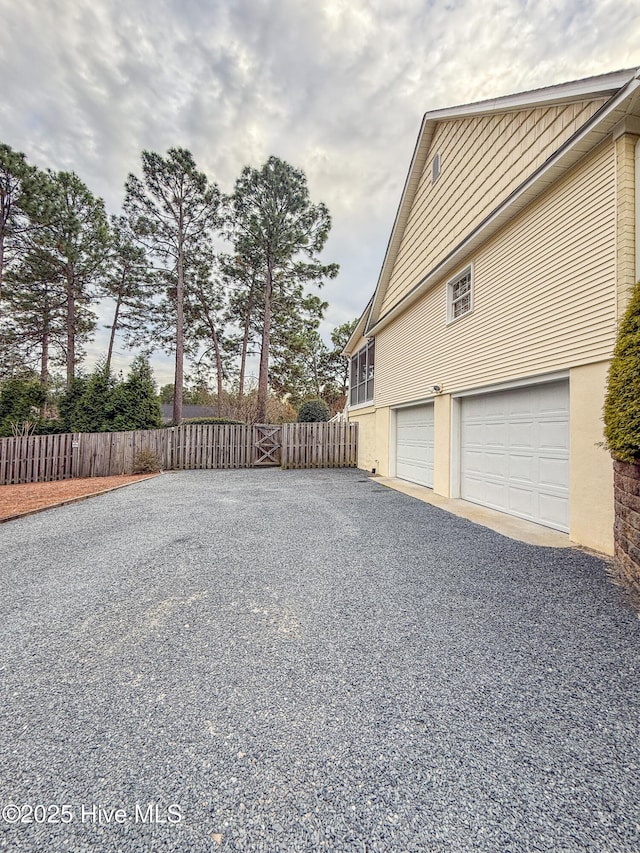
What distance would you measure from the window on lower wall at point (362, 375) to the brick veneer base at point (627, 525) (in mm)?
8457

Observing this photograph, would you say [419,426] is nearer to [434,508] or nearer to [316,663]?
[434,508]

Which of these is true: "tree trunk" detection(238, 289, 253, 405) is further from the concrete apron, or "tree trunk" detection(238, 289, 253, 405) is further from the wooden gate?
the concrete apron

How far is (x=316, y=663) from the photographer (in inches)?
81.3

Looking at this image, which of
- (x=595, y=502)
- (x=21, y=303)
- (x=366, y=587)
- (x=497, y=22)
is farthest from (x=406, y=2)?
(x=21, y=303)

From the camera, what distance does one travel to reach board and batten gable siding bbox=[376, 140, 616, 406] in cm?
389

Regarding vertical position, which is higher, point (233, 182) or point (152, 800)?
point (233, 182)

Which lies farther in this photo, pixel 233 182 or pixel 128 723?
pixel 233 182

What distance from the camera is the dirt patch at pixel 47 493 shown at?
598 cm

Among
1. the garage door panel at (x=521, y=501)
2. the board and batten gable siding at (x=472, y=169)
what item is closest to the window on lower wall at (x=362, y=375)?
the board and batten gable siding at (x=472, y=169)

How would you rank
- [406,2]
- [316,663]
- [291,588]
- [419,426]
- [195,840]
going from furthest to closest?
[419,426] → [406,2] → [291,588] → [316,663] → [195,840]

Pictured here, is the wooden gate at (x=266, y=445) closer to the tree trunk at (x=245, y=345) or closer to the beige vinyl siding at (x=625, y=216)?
the tree trunk at (x=245, y=345)

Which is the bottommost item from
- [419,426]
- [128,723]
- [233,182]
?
[128,723]

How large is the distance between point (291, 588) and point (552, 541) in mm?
3189

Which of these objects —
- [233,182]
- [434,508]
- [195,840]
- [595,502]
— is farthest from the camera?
[233,182]
